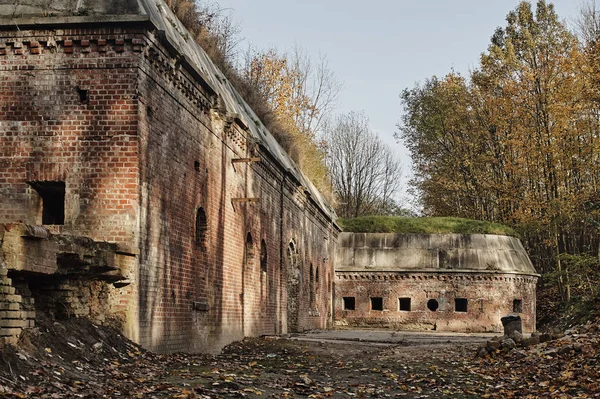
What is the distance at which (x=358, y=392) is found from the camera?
30.5 feet

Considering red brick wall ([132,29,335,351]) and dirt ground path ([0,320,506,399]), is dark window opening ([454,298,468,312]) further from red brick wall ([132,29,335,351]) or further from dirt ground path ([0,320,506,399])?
dirt ground path ([0,320,506,399])

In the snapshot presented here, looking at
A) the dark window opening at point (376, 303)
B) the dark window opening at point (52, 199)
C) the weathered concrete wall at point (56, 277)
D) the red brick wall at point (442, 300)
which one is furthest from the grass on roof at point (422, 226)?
the weathered concrete wall at point (56, 277)

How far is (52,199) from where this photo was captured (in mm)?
11516

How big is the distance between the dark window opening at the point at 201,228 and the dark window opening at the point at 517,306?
21.7 metres

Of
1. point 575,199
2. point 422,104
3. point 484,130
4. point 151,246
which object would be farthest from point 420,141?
point 151,246

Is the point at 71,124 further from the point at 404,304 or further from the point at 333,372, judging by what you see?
the point at 404,304

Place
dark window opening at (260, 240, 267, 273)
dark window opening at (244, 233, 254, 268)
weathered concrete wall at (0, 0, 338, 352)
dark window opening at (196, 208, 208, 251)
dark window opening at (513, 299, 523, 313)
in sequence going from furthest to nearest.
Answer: dark window opening at (513, 299, 523, 313) → dark window opening at (260, 240, 267, 273) → dark window opening at (244, 233, 254, 268) → dark window opening at (196, 208, 208, 251) → weathered concrete wall at (0, 0, 338, 352)

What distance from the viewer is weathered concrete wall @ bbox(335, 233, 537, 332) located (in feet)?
105

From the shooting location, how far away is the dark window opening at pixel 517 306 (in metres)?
32.3

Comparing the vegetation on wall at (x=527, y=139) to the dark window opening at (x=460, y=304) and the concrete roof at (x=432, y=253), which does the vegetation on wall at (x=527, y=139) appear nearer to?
the concrete roof at (x=432, y=253)

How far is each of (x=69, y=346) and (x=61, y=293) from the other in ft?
3.45

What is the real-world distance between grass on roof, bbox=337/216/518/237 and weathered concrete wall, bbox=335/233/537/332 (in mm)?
531

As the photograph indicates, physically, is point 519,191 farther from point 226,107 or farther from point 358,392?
point 358,392

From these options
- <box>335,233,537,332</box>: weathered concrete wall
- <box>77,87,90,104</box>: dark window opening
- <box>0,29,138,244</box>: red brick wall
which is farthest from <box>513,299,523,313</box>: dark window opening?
<box>77,87,90,104</box>: dark window opening
